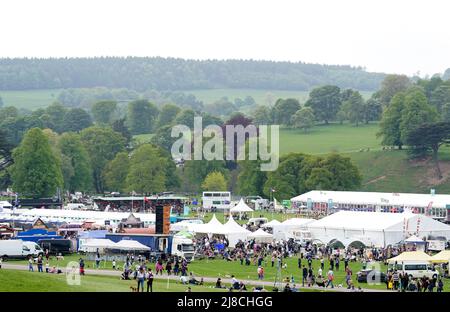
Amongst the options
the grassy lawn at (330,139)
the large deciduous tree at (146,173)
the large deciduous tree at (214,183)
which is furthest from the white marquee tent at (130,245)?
the grassy lawn at (330,139)

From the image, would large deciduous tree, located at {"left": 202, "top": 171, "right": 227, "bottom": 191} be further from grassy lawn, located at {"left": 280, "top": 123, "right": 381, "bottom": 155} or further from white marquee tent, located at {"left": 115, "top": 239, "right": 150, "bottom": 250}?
white marquee tent, located at {"left": 115, "top": 239, "right": 150, "bottom": 250}

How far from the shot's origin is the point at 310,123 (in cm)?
16125

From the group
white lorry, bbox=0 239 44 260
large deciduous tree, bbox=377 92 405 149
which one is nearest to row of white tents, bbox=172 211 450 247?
white lorry, bbox=0 239 44 260

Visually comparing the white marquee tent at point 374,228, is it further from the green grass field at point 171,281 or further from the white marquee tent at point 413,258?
the white marquee tent at point 413,258

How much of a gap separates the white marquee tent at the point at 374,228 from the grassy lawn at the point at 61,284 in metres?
20.2

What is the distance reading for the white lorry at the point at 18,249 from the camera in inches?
2031

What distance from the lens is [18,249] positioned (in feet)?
171

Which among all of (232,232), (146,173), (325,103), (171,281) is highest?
(325,103)

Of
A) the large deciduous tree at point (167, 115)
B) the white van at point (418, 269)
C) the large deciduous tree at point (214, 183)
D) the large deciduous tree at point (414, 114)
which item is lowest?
the large deciduous tree at point (214, 183)

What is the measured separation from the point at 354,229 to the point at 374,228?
1242 millimetres

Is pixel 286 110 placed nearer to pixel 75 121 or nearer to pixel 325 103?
pixel 325 103

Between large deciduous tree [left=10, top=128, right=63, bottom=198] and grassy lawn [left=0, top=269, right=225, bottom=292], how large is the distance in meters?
56.7

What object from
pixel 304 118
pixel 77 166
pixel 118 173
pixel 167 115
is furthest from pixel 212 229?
pixel 167 115
